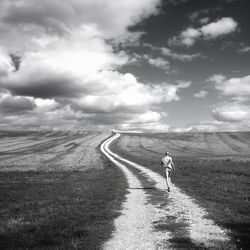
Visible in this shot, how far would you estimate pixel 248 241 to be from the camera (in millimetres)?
11984

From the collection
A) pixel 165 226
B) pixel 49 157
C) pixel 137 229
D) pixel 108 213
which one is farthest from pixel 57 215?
pixel 49 157

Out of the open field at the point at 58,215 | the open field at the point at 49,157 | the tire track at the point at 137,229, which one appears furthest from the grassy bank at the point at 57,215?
the open field at the point at 49,157

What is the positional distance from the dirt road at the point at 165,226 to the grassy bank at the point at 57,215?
2.42 ft

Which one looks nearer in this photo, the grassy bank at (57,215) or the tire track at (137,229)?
the tire track at (137,229)

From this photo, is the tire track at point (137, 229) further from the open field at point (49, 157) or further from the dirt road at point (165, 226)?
the open field at point (49, 157)

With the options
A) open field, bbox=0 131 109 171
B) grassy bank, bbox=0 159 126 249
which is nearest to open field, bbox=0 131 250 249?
grassy bank, bbox=0 159 126 249

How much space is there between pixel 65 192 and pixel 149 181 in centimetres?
831

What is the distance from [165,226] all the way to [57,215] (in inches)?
228

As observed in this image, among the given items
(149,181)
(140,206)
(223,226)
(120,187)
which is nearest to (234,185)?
(149,181)

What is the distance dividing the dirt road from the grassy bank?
737 mm

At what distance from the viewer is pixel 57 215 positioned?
16562 mm

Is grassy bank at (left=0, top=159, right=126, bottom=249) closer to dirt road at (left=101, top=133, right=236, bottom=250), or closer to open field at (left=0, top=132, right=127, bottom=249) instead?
open field at (left=0, top=132, right=127, bottom=249)

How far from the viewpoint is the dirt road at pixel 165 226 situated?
11789 mm

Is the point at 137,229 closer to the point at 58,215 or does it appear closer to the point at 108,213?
the point at 108,213
